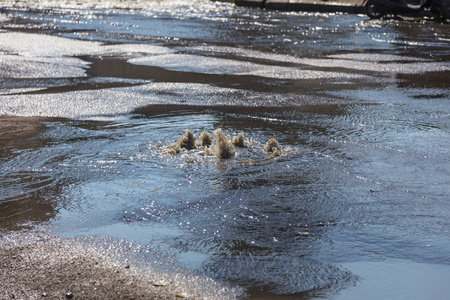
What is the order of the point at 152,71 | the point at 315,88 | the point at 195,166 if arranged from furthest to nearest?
the point at 152,71, the point at 315,88, the point at 195,166

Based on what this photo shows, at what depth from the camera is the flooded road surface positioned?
3.39m

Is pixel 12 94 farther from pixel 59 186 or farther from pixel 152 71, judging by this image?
pixel 59 186

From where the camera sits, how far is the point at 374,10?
66.3ft

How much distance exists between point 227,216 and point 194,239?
406 millimetres

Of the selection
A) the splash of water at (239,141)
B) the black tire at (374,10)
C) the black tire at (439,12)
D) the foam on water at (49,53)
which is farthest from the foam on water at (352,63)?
the black tire at (374,10)

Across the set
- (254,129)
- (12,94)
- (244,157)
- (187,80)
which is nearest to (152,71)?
(187,80)

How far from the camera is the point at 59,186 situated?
4.54 metres

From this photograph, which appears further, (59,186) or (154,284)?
(59,186)

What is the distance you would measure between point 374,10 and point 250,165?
54.8ft

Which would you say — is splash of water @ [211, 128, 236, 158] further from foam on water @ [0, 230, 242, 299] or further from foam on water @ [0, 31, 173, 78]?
foam on water @ [0, 31, 173, 78]

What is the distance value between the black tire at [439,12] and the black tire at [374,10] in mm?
1646

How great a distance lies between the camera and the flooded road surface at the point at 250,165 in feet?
11.1

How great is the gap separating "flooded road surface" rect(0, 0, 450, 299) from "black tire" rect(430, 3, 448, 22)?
8023 millimetres

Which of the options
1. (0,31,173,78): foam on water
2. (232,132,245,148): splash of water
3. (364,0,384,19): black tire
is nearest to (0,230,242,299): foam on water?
(232,132,245,148): splash of water
